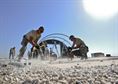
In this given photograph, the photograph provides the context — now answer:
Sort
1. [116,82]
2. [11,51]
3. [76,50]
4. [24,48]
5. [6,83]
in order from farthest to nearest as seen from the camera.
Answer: [11,51] → [76,50] → [24,48] → [6,83] → [116,82]

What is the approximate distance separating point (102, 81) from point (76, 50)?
1070cm

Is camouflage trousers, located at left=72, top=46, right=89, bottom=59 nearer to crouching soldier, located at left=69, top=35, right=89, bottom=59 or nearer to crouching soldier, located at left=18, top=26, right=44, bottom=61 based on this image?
crouching soldier, located at left=69, top=35, right=89, bottom=59

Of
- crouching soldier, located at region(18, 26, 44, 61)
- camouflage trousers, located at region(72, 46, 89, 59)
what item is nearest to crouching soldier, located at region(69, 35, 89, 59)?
camouflage trousers, located at region(72, 46, 89, 59)

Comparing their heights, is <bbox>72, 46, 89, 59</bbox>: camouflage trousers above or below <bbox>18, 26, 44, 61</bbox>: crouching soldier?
below

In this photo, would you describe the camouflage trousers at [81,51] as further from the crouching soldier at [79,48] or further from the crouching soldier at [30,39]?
the crouching soldier at [30,39]

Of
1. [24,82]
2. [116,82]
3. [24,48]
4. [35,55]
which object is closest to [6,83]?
[24,82]

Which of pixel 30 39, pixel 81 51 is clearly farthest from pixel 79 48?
pixel 30 39

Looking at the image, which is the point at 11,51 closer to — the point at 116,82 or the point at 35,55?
the point at 35,55

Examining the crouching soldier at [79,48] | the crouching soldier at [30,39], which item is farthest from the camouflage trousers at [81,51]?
the crouching soldier at [30,39]

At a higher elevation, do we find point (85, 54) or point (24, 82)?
point (85, 54)

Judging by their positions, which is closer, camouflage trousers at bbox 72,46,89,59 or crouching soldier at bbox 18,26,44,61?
crouching soldier at bbox 18,26,44,61

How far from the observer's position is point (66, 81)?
609 centimetres

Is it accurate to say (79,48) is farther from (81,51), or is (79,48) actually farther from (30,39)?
(30,39)

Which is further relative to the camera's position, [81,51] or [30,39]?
[81,51]
